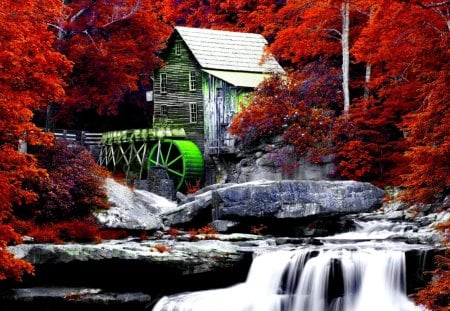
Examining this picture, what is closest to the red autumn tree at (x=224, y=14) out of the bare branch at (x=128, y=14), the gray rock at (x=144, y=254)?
the bare branch at (x=128, y=14)

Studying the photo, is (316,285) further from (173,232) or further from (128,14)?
(128,14)

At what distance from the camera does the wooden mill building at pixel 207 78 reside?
35.5m

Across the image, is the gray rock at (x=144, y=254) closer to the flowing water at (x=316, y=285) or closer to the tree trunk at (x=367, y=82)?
the flowing water at (x=316, y=285)

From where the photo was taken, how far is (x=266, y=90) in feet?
106

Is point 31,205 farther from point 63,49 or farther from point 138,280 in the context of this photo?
point 63,49

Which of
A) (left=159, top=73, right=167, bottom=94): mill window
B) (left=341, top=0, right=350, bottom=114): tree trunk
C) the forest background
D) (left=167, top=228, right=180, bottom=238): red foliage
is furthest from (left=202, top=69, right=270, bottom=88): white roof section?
(left=167, top=228, right=180, bottom=238): red foliage

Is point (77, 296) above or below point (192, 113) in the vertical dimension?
below

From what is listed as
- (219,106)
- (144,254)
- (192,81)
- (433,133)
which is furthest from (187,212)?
(192,81)

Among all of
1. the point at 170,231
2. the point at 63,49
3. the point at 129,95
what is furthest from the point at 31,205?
the point at 129,95

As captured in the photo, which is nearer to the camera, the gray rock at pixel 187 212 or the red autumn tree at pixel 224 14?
the gray rock at pixel 187 212

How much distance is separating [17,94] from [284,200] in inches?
355

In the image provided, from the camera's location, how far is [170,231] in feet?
74.1

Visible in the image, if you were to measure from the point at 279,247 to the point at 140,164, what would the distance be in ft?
60.8

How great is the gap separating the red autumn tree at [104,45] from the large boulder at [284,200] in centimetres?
1042
